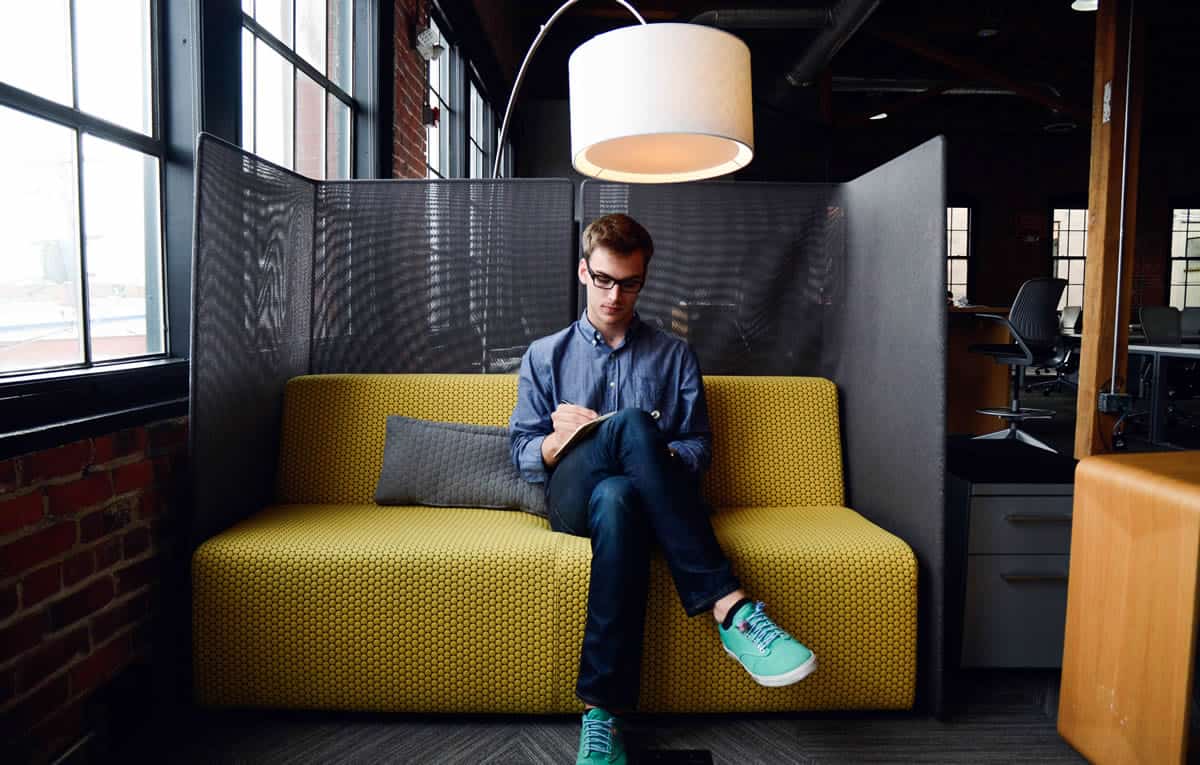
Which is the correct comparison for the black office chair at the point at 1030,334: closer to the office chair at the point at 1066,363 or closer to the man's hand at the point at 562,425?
the office chair at the point at 1066,363

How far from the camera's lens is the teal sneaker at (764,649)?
5.00 feet

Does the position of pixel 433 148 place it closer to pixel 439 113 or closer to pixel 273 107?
pixel 439 113

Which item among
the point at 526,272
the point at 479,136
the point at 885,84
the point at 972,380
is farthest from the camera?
the point at 885,84

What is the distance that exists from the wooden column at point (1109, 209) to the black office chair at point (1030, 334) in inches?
66.8

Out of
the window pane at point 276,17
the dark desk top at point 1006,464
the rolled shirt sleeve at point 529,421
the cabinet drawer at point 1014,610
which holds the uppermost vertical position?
the window pane at point 276,17

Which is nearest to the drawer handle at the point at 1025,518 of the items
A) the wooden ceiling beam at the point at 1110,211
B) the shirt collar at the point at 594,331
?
the shirt collar at the point at 594,331

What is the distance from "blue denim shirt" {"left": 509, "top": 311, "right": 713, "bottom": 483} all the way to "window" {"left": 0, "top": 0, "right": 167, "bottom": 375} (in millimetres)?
948

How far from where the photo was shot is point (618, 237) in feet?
6.32

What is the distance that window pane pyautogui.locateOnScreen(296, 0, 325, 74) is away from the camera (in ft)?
9.08

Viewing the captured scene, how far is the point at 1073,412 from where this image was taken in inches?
285

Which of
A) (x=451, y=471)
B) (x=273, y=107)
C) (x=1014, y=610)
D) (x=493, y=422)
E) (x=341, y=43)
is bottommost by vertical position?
(x=1014, y=610)

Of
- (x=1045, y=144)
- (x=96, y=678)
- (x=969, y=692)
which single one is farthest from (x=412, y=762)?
(x=1045, y=144)

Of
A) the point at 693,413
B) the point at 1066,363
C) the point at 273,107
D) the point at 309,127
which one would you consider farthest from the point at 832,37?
the point at 693,413

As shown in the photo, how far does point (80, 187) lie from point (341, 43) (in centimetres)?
179
